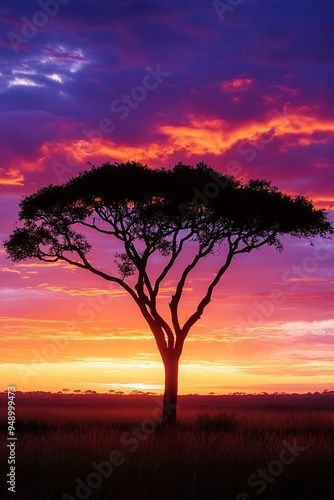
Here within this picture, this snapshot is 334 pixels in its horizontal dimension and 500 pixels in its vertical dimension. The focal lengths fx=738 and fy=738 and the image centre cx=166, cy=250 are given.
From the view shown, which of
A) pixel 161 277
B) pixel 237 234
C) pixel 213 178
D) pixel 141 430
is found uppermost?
pixel 213 178

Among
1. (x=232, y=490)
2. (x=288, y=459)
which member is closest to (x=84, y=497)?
(x=232, y=490)

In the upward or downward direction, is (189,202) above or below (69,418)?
above

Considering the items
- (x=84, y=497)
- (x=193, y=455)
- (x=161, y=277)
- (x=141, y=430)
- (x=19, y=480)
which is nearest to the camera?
(x=84, y=497)

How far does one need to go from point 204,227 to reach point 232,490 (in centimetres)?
2062

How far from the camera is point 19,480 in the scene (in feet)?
45.7

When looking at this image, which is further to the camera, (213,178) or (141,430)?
(213,178)

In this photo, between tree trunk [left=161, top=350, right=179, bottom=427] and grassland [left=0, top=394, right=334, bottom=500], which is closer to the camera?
grassland [left=0, top=394, right=334, bottom=500]

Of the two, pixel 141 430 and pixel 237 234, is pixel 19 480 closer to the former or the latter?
pixel 141 430

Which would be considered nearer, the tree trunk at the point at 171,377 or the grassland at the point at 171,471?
the grassland at the point at 171,471

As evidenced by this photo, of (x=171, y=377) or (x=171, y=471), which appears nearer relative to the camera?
(x=171, y=471)

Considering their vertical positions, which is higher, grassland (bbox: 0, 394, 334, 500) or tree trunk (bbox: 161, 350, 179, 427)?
tree trunk (bbox: 161, 350, 179, 427)

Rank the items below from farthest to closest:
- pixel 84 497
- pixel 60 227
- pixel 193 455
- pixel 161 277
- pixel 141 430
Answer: pixel 60 227 → pixel 161 277 → pixel 141 430 → pixel 193 455 → pixel 84 497

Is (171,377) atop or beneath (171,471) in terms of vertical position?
atop

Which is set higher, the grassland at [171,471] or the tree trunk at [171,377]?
the tree trunk at [171,377]
